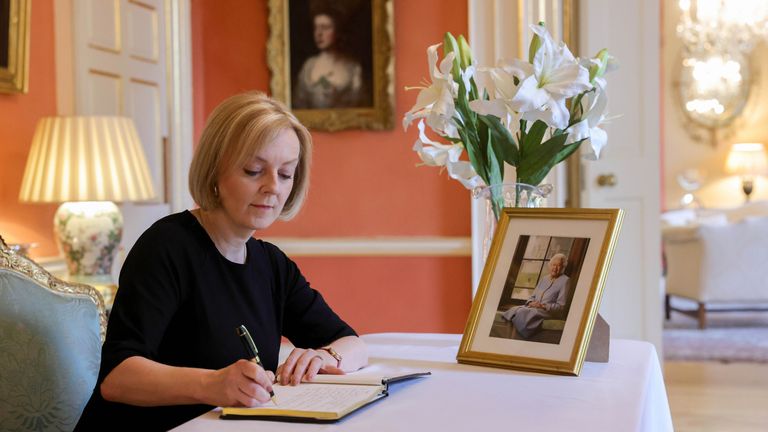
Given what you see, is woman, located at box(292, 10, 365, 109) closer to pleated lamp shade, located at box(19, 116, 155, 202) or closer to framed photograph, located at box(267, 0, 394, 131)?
framed photograph, located at box(267, 0, 394, 131)

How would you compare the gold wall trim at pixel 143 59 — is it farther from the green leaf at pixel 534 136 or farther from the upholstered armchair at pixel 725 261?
the upholstered armchair at pixel 725 261

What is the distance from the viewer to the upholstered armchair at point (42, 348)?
2.00 meters

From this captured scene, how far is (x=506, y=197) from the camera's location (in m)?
1.99

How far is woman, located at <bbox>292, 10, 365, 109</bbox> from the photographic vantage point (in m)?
4.37

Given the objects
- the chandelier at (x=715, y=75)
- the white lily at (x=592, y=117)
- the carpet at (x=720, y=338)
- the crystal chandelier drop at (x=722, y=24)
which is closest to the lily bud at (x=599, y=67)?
the white lily at (x=592, y=117)

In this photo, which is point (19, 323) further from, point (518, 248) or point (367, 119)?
point (367, 119)

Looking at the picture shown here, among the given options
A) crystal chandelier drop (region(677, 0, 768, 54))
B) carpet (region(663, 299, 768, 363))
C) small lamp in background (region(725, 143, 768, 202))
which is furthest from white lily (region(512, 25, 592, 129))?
small lamp in background (region(725, 143, 768, 202))

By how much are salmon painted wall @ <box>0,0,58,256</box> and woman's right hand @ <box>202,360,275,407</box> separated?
206 centimetres

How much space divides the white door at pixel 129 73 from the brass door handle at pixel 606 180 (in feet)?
6.58

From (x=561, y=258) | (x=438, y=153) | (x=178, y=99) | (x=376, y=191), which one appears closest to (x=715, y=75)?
(x=376, y=191)

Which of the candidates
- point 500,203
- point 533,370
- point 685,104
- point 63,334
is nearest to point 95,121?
point 63,334

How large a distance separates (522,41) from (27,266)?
263 cm

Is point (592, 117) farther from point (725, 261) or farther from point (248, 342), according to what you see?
point (725, 261)

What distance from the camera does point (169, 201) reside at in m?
4.29
